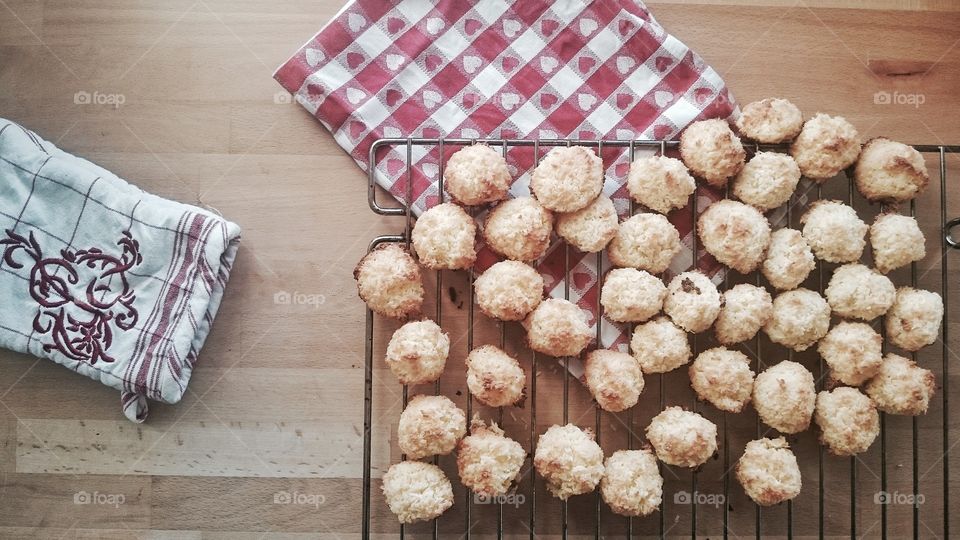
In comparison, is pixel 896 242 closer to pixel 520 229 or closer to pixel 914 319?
pixel 914 319

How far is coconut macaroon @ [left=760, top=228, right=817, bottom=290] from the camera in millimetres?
1944

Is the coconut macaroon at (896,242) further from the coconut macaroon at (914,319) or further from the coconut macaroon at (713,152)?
the coconut macaroon at (713,152)

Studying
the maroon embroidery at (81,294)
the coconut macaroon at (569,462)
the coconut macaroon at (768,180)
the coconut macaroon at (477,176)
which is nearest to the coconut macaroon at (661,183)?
the coconut macaroon at (768,180)

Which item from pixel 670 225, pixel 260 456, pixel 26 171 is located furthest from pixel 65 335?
pixel 670 225

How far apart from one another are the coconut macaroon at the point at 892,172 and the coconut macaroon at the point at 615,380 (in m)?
0.89

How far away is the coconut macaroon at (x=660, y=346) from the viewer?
1.92 metres

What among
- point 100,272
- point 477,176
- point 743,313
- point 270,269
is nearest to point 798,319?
point 743,313

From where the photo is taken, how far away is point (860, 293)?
196 centimetres

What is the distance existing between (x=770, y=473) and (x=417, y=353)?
3.52ft

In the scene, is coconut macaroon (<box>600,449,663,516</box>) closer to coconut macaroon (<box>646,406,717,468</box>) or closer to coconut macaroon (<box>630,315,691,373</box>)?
coconut macaroon (<box>646,406,717,468</box>)

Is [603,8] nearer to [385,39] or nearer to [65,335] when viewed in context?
[385,39]

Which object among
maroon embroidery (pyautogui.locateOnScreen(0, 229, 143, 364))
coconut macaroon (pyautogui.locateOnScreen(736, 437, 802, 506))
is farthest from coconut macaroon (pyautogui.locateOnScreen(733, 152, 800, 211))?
maroon embroidery (pyautogui.locateOnScreen(0, 229, 143, 364))

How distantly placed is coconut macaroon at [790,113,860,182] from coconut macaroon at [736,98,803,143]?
0.04 meters

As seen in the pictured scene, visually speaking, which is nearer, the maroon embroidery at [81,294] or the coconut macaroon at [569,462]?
the coconut macaroon at [569,462]
